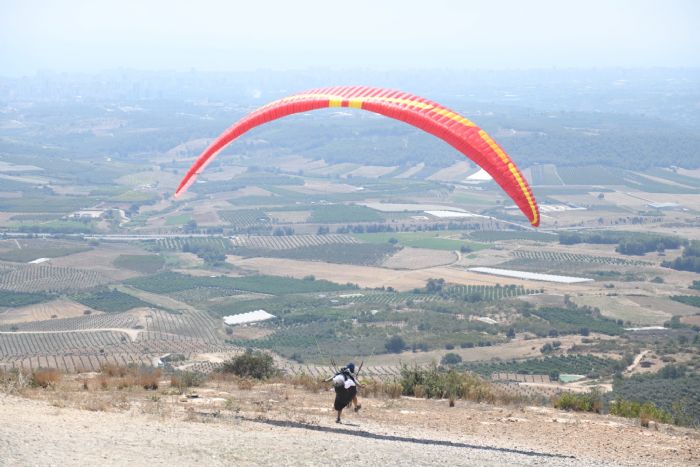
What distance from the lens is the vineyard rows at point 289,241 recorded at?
92.0m

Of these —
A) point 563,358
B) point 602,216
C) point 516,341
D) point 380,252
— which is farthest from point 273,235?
point 563,358

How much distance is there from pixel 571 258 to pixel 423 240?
51.1ft

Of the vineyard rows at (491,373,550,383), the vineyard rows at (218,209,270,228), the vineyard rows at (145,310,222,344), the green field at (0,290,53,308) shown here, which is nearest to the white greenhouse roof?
the vineyard rows at (145,310,222,344)

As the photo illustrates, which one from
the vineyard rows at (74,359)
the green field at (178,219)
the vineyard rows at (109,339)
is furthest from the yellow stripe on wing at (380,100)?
the green field at (178,219)

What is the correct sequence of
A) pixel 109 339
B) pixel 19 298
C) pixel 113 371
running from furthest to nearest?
pixel 19 298, pixel 109 339, pixel 113 371

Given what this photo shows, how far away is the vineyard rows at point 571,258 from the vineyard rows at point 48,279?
34.9m

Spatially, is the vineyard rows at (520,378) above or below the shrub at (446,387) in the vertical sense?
below

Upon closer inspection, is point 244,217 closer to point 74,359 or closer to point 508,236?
point 508,236

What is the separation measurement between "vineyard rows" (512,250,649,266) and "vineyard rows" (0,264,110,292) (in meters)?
34.9

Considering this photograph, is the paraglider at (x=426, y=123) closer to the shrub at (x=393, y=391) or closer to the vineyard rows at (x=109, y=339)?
the shrub at (x=393, y=391)

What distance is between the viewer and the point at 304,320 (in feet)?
194

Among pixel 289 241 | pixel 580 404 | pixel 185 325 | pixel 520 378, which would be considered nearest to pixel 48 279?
pixel 185 325

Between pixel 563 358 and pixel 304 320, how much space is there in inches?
738

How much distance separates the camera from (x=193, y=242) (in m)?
94.1
